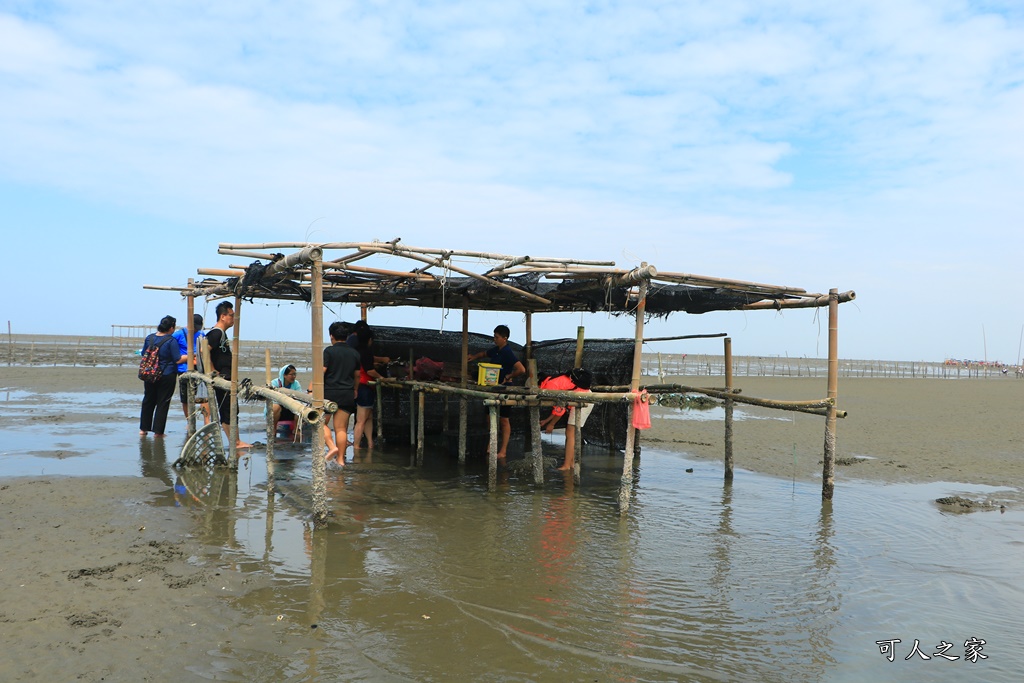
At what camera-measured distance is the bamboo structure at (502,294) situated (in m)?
6.26

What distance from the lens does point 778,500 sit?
8.10 meters

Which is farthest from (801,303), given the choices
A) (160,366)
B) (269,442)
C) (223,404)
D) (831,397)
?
(160,366)

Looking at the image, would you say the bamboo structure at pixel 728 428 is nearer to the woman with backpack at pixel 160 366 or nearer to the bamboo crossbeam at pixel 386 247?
the bamboo crossbeam at pixel 386 247

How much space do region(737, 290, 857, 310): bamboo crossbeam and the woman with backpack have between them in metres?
8.07

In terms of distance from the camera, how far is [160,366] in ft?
32.6

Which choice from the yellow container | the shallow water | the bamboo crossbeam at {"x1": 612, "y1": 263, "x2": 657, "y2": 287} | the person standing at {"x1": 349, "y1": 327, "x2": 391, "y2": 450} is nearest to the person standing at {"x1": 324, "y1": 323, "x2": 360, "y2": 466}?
the shallow water

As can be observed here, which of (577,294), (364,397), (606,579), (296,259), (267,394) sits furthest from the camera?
(364,397)

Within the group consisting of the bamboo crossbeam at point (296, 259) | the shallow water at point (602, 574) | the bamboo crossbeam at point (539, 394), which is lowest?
the shallow water at point (602, 574)

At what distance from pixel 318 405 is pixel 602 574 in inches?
107

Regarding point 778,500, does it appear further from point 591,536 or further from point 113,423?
point 113,423

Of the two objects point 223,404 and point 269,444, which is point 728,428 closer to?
point 269,444

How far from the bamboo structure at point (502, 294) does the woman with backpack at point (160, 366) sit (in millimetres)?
883

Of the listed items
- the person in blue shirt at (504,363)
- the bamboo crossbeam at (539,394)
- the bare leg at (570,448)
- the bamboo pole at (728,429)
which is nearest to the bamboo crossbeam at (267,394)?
the bamboo crossbeam at (539,394)

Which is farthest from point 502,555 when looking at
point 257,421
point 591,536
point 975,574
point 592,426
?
point 257,421
